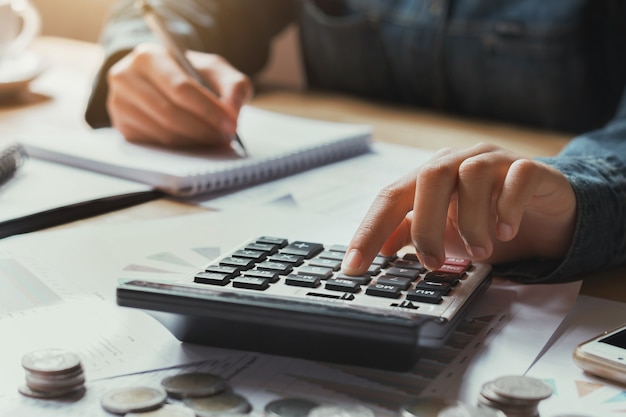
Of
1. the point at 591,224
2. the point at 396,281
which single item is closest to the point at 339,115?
the point at 591,224

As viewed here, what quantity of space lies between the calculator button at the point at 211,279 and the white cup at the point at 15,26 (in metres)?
0.86

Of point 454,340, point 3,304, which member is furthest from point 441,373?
point 3,304

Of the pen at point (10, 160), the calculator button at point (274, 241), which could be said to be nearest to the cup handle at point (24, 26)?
the pen at point (10, 160)

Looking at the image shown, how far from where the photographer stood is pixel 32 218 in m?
0.71

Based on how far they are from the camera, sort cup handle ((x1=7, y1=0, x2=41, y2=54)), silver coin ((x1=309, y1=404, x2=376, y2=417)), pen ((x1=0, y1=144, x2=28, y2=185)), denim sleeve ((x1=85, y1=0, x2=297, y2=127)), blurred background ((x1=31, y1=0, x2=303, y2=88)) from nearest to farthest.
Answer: silver coin ((x1=309, y1=404, x2=376, y2=417)), pen ((x1=0, y1=144, x2=28, y2=185)), denim sleeve ((x1=85, y1=0, x2=297, y2=127)), cup handle ((x1=7, y1=0, x2=41, y2=54)), blurred background ((x1=31, y1=0, x2=303, y2=88))

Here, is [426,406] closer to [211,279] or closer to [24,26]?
[211,279]

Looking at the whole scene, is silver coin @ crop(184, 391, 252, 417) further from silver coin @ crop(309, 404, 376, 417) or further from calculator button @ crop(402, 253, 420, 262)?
calculator button @ crop(402, 253, 420, 262)

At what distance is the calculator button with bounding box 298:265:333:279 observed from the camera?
1.68ft

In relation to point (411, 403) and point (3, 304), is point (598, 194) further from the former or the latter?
point (3, 304)

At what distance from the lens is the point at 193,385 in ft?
1.41

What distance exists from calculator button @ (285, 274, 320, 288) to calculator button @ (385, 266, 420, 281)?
0.05 m

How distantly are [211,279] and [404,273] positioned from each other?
0.12m

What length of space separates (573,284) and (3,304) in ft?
1.26

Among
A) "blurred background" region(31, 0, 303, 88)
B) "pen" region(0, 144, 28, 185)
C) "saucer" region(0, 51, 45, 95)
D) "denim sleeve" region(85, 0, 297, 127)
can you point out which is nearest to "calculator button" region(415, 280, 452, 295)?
"pen" region(0, 144, 28, 185)
